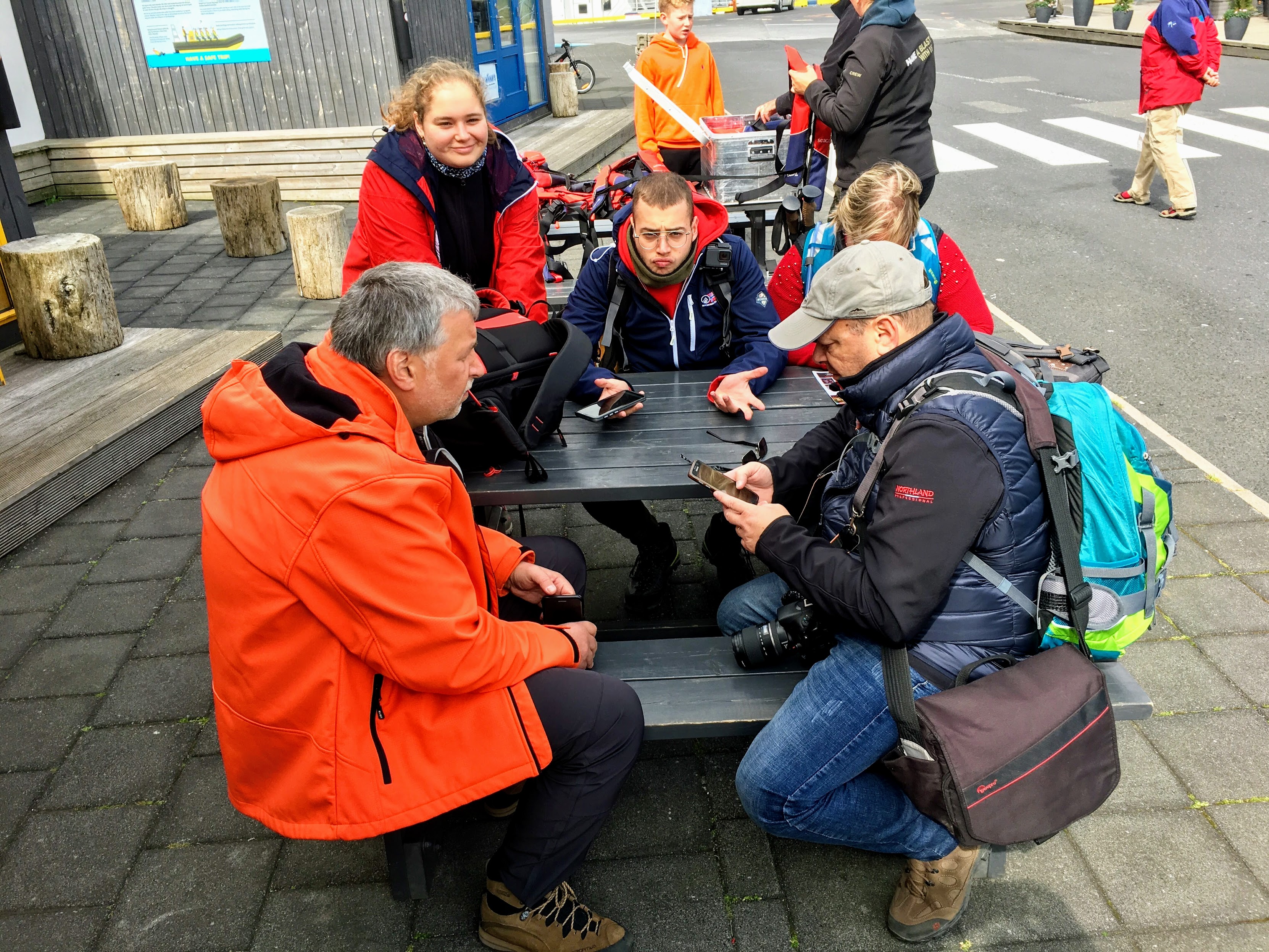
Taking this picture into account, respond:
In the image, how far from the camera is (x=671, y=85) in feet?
24.9

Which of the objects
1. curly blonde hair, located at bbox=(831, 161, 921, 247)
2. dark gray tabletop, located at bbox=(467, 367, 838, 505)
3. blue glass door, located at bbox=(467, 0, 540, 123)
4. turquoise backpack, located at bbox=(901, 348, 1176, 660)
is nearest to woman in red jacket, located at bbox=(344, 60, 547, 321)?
dark gray tabletop, located at bbox=(467, 367, 838, 505)

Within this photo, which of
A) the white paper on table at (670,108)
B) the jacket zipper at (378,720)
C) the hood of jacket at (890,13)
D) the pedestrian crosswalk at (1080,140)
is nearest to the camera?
the jacket zipper at (378,720)

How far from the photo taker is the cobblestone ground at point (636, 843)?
2.49 meters

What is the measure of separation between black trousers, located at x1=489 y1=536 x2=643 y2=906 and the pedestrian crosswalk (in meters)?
9.85

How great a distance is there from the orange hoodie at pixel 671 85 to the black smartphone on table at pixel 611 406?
4.53m

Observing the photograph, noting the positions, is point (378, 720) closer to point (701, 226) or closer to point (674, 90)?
point (701, 226)

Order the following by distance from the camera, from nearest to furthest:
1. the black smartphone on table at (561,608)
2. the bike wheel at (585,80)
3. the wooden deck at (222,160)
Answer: the black smartphone on table at (561,608) < the wooden deck at (222,160) < the bike wheel at (585,80)

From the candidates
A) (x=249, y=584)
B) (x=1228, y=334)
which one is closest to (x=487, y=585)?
(x=249, y=584)

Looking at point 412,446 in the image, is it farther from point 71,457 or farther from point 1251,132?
point 1251,132

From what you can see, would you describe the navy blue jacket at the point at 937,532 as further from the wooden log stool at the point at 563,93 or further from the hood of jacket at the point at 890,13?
the wooden log stool at the point at 563,93

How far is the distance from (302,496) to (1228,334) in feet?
19.8

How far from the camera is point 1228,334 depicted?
19.9ft

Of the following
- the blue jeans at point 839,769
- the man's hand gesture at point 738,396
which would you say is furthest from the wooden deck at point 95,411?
the blue jeans at point 839,769

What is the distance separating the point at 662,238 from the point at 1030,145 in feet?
32.7
